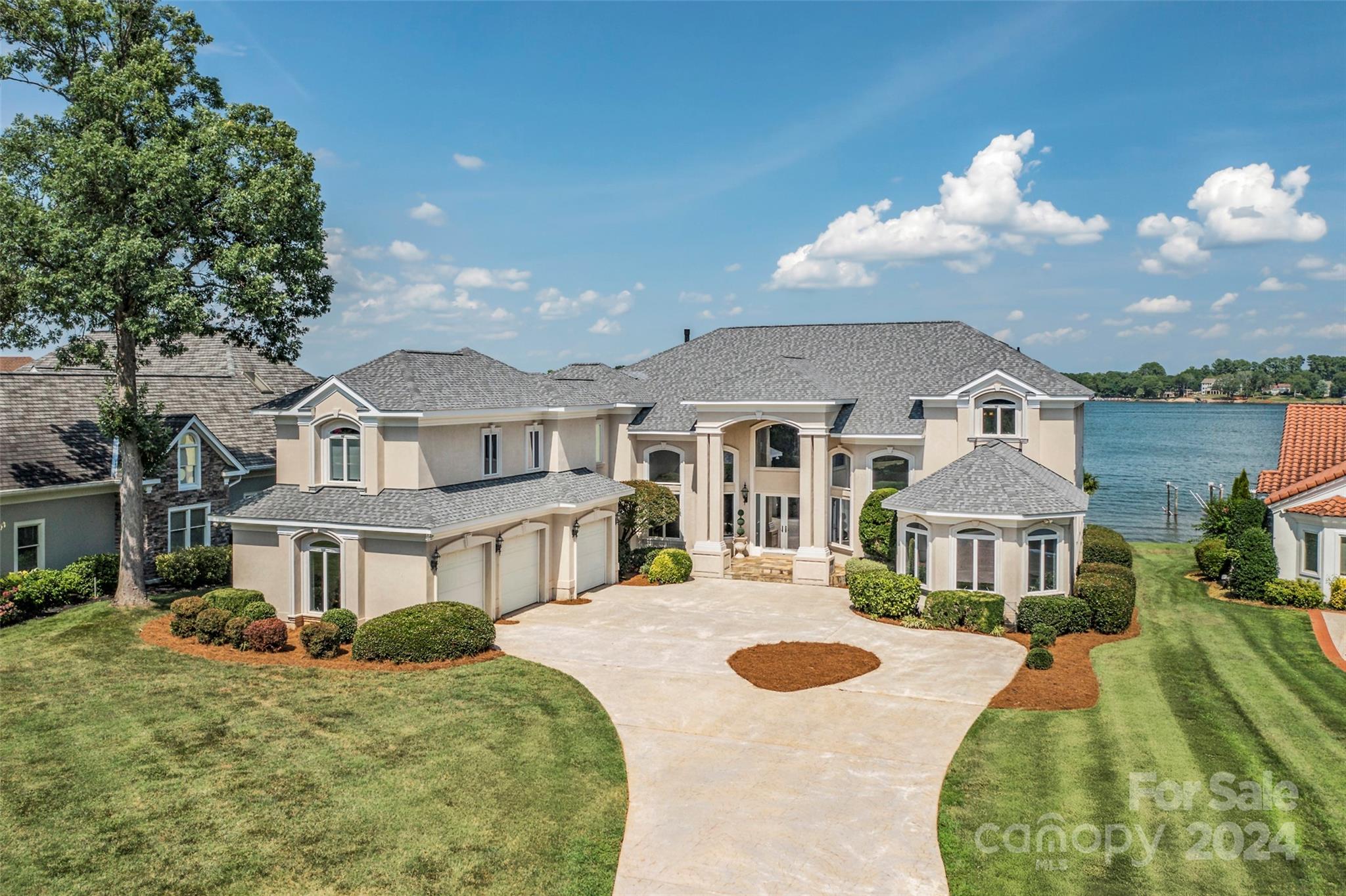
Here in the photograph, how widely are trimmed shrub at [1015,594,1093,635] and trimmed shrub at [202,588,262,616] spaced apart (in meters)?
20.8

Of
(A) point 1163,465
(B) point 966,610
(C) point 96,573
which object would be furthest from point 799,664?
(A) point 1163,465

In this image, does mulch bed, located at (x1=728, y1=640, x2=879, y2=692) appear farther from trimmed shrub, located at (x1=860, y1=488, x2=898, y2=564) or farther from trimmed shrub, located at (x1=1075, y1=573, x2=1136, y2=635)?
trimmed shrub, located at (x1=860, y1=488, x2=898, y2=564)

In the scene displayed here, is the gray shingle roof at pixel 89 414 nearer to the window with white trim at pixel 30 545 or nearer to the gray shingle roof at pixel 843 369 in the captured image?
the window with white trim at pixel 30 545

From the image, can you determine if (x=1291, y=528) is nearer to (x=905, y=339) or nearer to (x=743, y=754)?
(x=905, y=339)

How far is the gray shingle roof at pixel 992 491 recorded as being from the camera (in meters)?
24.6

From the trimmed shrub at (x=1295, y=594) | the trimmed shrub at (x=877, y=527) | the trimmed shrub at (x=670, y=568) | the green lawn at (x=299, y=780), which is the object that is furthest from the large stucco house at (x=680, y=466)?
the trimmed shrub at (x=1295, y=594)

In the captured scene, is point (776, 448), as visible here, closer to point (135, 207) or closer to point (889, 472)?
point (889, 472)

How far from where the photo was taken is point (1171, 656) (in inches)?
832

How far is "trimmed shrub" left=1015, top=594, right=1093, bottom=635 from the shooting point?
77.4 ft

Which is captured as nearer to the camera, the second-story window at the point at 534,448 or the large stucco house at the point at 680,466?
the large stucco house at the point at 680,466

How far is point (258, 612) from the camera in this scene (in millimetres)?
22078

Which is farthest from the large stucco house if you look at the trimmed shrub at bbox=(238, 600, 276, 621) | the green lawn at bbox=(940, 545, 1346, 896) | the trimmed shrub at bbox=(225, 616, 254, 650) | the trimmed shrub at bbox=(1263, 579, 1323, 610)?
the trimmed shrub at bbox=(1263, 579, 1323, 610)

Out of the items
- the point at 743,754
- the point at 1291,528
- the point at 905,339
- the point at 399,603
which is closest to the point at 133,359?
the point at 399,603

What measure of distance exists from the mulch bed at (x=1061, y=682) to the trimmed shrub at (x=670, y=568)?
12.0m
